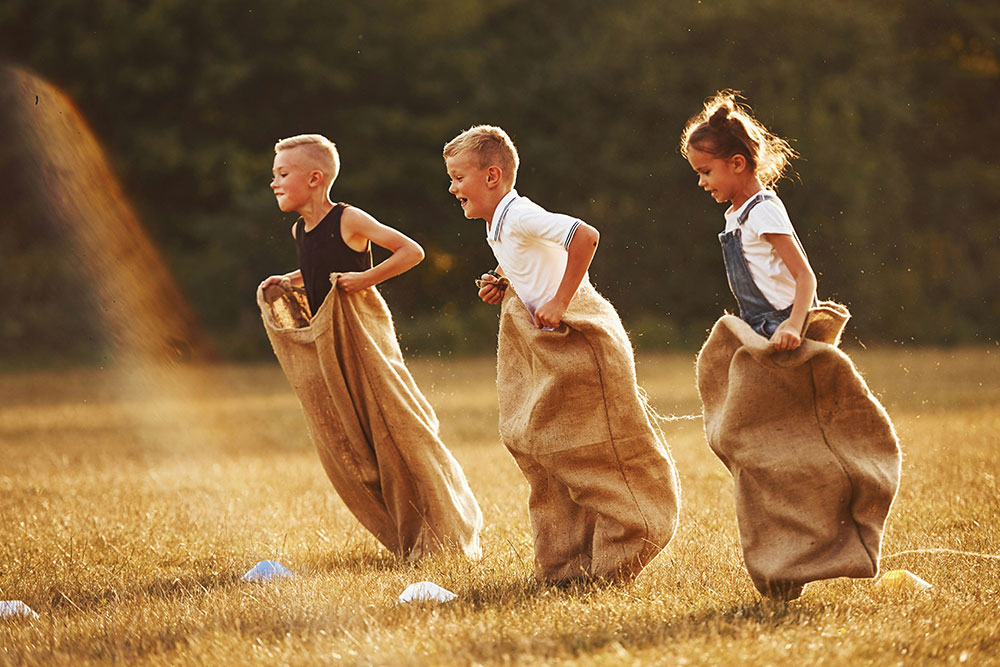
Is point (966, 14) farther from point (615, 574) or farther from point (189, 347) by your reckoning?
point (615, 574)

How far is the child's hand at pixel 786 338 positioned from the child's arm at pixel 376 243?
1.77m

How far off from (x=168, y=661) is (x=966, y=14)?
92.1 feet

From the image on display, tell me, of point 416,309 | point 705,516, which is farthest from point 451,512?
point 416,309

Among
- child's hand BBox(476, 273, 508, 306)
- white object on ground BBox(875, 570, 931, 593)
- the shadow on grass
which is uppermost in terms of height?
child's hand BBox(476, 273, 508, 306)

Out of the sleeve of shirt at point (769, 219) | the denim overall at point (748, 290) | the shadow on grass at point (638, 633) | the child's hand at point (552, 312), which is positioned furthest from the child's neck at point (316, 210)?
the shadow on grass at point (638, 633)

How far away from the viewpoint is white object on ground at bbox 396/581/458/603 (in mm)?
4266

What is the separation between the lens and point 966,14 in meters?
27.5

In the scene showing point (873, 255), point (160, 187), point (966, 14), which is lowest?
point (873, 255)

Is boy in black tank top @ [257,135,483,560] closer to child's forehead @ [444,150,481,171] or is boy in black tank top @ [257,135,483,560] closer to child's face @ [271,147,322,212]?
child's face @ [271,147,322,212]

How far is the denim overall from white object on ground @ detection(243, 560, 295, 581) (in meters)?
2.22

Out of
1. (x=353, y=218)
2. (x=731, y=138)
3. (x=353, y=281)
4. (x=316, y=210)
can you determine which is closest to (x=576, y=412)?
(x=731, y=138)

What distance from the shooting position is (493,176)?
468cm

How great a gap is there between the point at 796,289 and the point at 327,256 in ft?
7.34

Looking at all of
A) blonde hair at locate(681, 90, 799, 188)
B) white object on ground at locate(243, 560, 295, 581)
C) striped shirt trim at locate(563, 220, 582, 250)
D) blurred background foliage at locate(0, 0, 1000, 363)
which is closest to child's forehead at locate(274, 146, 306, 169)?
striped shirt trim at locate(563, 220, 582, 250)
